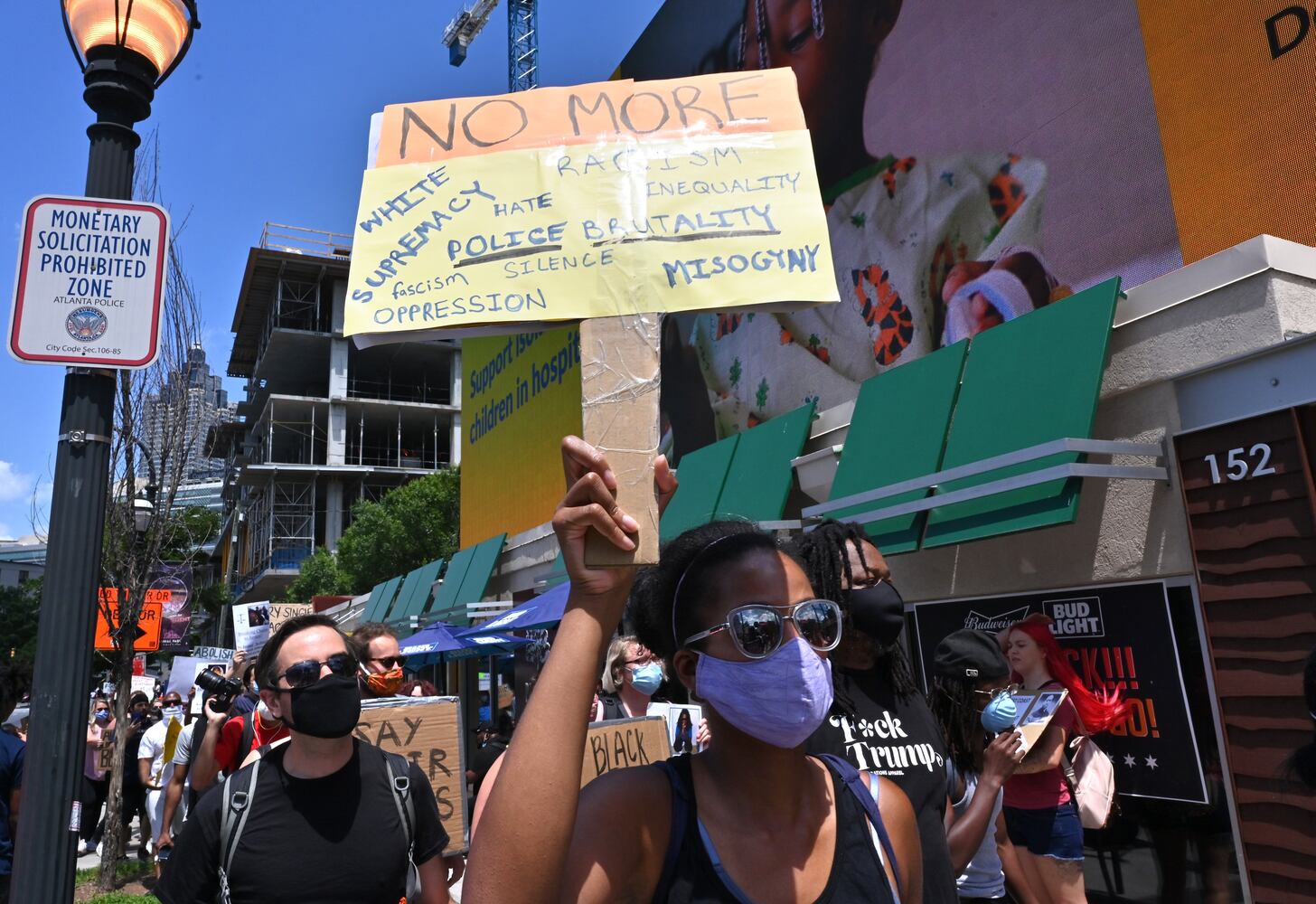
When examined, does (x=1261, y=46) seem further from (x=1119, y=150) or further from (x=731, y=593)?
(x=731, y=593)

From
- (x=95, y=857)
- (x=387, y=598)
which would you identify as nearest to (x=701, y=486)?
(x=95, y=857)

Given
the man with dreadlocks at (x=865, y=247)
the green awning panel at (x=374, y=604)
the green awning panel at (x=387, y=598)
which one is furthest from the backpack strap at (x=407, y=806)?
the green awning panel at (x=374, y=604)

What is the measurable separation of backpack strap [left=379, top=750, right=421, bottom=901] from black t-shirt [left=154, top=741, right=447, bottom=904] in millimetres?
17

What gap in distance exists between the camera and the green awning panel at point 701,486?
38.0 ft

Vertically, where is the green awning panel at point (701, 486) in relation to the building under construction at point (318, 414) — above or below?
below

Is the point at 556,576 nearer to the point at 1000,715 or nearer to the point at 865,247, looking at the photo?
the point at 865,247

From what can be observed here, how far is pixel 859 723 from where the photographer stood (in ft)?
9.45

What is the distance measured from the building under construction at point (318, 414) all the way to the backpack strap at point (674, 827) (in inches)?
2214

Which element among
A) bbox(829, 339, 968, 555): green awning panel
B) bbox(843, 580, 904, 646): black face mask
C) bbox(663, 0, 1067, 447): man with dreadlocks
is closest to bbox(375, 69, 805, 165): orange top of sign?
bbox(843, 580, 904, 646): black face mask

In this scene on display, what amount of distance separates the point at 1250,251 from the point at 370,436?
61.5 m

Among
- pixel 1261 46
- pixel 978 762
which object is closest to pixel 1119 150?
pixel 1261 46

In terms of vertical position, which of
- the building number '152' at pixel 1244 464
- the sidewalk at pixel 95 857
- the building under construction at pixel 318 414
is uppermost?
the building under construction at pixel 318 414

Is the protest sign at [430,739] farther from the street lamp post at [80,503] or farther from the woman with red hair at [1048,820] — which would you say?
the woman with red hair at [1048,820]

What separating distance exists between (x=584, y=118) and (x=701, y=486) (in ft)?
32.2
